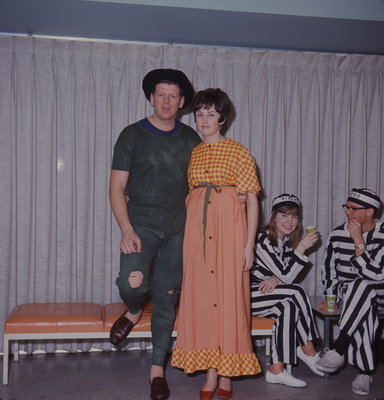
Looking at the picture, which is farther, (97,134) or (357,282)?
(97,134)

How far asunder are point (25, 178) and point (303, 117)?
2.34 m

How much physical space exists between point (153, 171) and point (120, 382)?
140 centimetres

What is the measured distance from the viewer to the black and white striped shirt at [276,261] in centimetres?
316

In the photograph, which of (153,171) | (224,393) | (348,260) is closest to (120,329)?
(224,393)

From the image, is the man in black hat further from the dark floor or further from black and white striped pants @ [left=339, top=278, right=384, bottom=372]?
black and white striped pants @ [left=339, top=278, right=384, bottom=372]

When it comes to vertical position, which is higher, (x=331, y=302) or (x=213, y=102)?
(x=213, y=102)

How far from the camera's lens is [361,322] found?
2.96m

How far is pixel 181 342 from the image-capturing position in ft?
9.09

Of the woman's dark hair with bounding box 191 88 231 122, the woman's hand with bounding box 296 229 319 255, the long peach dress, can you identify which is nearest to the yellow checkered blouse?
the long peach dress

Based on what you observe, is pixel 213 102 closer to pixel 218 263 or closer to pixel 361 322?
pixel 218 263

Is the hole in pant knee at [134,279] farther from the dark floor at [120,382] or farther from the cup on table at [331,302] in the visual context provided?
the cup on table at [331,302]

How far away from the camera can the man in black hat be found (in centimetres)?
280

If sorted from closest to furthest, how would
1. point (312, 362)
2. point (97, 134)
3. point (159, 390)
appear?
1. point (159, 390)
2. point (312, 362)
3. point (97, 134)

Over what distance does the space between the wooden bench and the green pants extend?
0.24 metres
